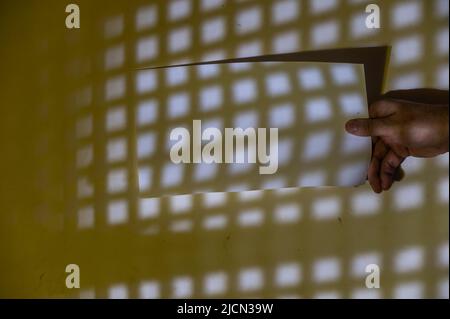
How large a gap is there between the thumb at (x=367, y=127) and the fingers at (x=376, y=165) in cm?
3

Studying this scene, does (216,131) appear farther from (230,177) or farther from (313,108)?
(313,108)

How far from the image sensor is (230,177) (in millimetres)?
957

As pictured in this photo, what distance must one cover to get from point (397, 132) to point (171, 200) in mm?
479

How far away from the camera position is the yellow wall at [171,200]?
94 cm

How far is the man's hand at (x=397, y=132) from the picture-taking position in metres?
0.90

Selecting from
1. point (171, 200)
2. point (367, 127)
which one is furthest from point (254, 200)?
point (367, 127)

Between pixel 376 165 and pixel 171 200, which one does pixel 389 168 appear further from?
pixel 171 200

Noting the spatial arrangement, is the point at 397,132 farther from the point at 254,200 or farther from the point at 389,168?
the point at 254,200

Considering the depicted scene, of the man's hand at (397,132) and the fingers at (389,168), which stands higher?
the man's hand at (397,132)

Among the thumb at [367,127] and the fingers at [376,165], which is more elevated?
the thumb at [367,127]

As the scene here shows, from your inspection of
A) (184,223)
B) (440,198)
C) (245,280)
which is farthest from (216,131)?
(440,198)

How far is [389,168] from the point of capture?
0.93 m

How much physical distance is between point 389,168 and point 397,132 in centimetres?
8

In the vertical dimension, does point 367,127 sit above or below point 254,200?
above
